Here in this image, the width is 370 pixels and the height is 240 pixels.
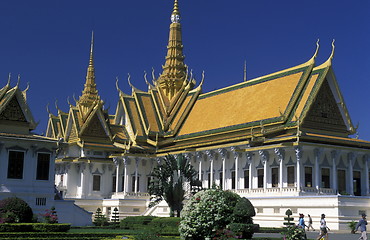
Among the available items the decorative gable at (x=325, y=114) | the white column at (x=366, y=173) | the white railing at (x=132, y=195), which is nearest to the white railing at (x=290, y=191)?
the white column at (x=366, y=173)

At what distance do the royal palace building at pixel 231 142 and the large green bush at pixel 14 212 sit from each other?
558 inches

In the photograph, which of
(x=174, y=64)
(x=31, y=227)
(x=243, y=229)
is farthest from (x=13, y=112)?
(x=174, y=64)

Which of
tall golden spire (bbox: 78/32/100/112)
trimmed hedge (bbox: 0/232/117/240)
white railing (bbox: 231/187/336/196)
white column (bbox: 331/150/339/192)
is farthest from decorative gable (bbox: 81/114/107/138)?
trimmed hedge (bbox: 0/232/117/240)

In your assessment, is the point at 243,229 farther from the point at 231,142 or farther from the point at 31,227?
the point at 231,142

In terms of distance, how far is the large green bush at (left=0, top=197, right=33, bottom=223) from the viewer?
22656 millimetres

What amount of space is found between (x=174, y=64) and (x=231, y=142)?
56.3 ft

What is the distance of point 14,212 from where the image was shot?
23.0 m

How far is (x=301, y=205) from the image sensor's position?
31266mm

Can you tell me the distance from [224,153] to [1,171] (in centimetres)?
1540

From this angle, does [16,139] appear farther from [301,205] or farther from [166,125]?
[166,125]

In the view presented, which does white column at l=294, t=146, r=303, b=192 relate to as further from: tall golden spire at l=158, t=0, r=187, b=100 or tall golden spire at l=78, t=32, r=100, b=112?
tall golden spire at l=78, t=32, r=100, b=112

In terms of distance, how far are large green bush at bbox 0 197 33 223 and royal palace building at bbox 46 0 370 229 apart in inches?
558

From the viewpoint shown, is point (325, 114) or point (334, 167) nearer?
point (334, 167)

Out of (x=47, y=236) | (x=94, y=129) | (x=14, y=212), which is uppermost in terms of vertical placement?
(x=94, y=129)
